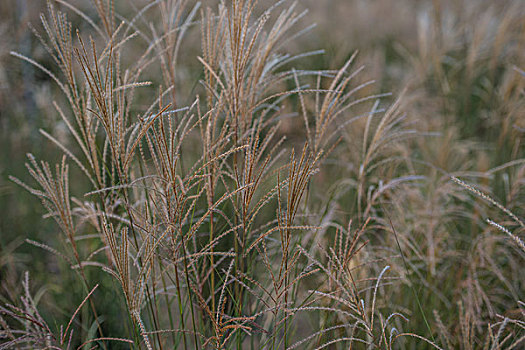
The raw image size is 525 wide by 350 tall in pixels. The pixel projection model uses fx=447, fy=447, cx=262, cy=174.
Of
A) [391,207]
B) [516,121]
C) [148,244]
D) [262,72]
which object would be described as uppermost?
[262,72]

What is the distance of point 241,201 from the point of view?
1056 millimetres

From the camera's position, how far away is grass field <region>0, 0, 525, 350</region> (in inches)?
35.8

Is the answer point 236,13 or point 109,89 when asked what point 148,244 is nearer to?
point 109,89

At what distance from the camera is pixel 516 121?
2.12 metres

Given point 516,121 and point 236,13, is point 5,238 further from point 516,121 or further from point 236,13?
point 516,121

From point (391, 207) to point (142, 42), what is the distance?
9.40ft

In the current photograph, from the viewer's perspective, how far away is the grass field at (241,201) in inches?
35.8

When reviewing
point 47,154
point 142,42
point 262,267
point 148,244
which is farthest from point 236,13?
point 142,42

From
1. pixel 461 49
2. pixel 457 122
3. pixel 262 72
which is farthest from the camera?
pixel 461 49

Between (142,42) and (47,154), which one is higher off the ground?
(142,42)

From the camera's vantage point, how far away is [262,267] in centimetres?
176

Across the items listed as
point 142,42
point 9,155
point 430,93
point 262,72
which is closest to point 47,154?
point 9,155

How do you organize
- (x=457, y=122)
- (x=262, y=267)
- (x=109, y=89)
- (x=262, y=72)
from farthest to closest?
(x=457, y=122) → (x=262, y=267) → (x=262, y=72) → (x=109, y=89)

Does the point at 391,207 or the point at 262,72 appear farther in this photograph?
the point at 391,207
